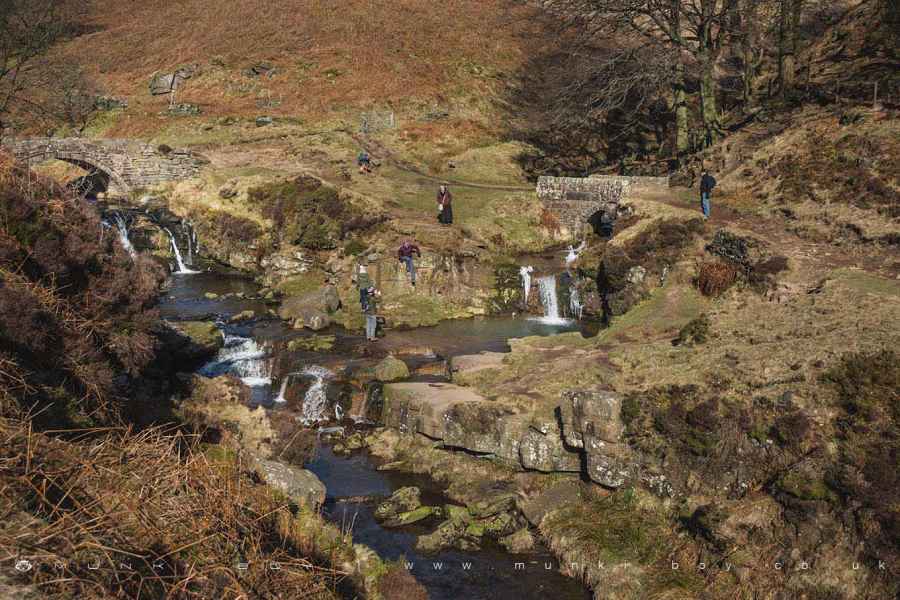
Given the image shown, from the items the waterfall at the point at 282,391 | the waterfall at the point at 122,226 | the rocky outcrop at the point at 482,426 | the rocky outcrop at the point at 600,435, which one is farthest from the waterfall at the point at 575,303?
the waterfall at the point at 122,226

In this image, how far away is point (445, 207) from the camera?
117ft

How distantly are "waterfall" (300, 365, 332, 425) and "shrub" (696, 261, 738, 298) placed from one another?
44.0ft

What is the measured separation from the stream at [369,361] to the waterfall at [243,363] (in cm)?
4

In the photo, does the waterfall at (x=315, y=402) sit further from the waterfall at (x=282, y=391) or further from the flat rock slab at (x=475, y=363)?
the flat rock slab at (x=475, y=363)

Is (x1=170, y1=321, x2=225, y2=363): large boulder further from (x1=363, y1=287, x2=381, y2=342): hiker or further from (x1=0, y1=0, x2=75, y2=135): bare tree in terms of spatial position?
(x1=0, y1=0, x2=75, y2=135): bare tree

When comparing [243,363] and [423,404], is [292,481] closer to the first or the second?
[423,404]

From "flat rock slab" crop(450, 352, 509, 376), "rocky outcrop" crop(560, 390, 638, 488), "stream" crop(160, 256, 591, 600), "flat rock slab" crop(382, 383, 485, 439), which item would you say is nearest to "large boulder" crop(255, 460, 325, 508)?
"stream" crop(160, 256, 591, 600)

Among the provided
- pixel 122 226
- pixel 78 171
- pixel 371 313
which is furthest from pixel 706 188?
pixel 78 171

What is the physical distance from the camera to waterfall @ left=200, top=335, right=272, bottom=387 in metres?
24.8

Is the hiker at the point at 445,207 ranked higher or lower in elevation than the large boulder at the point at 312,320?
higher

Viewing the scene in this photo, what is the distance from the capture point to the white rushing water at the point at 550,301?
3092 cm

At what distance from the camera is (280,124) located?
52844 millimetres

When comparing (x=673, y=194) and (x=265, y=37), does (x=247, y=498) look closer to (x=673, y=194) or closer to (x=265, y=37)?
(x=673, y=194)

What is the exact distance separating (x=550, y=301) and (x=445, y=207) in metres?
7.90
